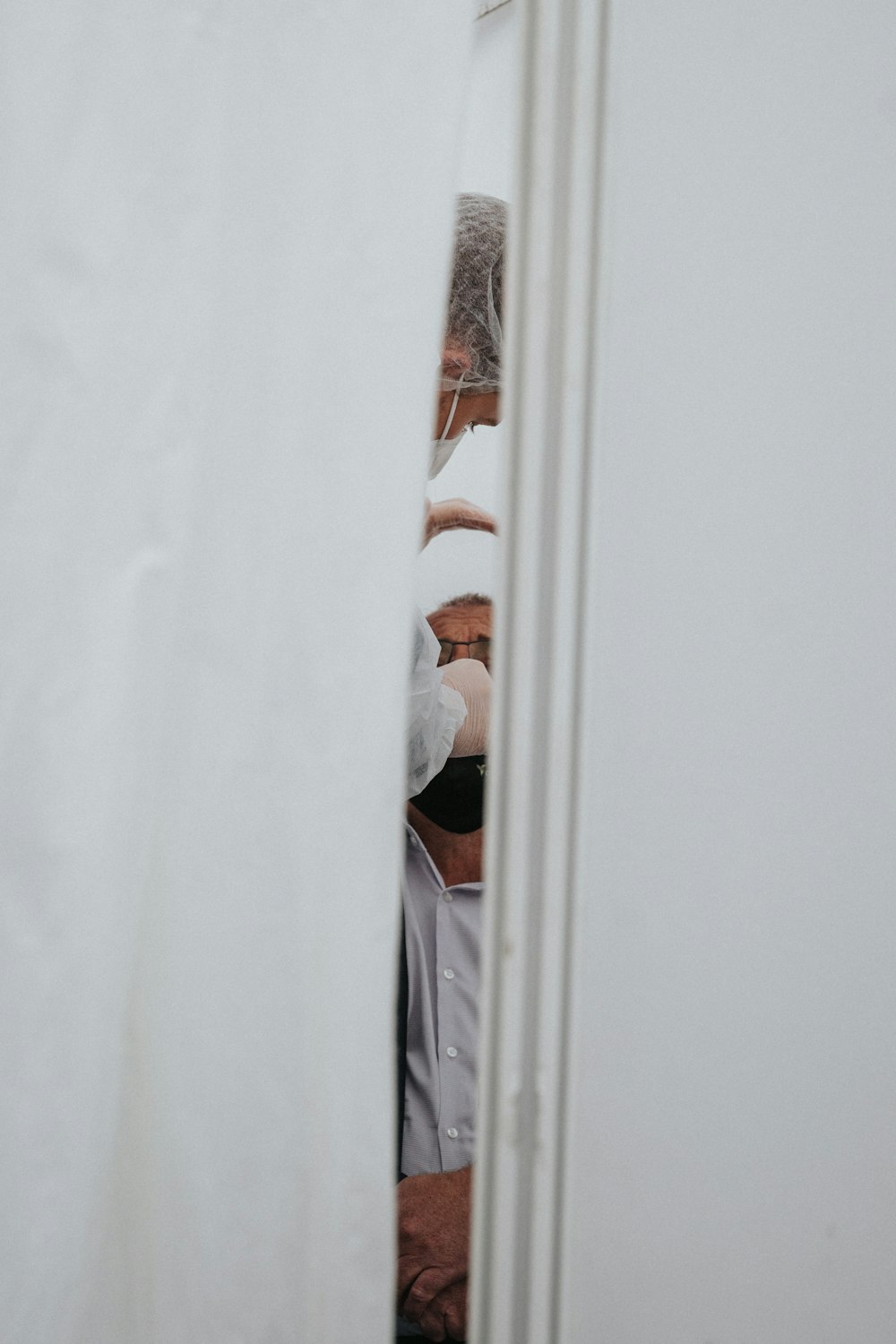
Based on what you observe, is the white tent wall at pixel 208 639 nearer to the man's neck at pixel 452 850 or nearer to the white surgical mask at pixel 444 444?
the white surgical mask at pixel 444 444

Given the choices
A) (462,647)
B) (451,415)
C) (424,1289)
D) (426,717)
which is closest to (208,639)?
(426,717)

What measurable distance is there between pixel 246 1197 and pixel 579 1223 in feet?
0.67

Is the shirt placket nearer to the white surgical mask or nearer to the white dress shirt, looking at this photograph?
the white dress shirt

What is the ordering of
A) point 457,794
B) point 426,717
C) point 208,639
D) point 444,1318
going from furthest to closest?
point 457,794
point 426,717
point 444,1318
point 208,639

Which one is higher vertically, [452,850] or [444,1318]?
[452,850]

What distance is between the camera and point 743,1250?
0.59m

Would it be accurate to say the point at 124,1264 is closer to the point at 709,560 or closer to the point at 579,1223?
the point at 579,1223

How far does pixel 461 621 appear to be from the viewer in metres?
1.50

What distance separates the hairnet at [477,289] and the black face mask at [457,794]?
1.69 feet

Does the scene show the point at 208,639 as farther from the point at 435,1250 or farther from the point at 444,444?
the point at 435,1250

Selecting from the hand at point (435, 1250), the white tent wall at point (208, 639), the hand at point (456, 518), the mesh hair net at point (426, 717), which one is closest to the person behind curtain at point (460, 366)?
the mesh hair net at point (426, 717)

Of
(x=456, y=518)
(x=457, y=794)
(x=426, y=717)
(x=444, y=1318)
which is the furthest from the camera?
(x=456, y=518)

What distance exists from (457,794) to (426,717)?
0.60 ft

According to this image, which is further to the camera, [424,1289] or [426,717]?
[426,717]
